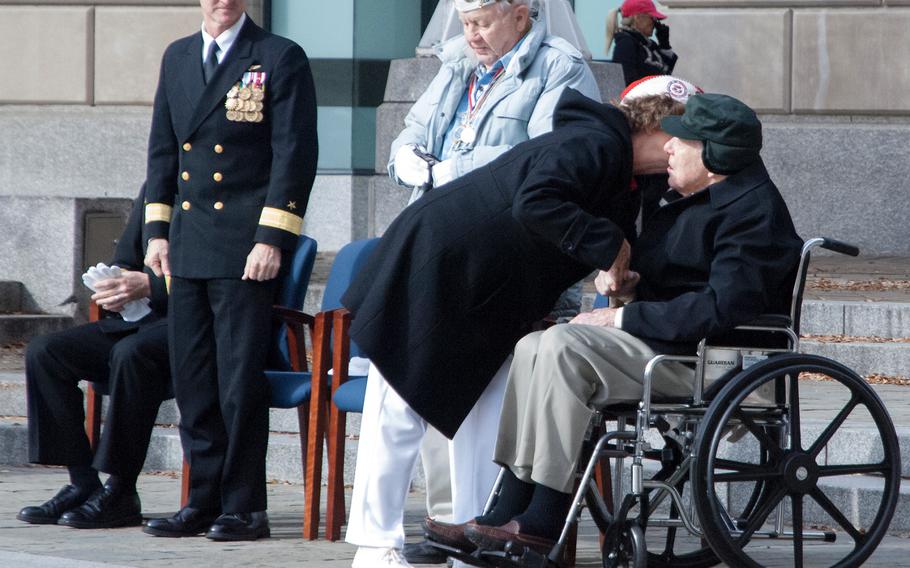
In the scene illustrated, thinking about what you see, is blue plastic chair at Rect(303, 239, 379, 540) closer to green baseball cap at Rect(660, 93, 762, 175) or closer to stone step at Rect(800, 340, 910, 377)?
green baseball cap at Rect(660, 93, 762, 175)

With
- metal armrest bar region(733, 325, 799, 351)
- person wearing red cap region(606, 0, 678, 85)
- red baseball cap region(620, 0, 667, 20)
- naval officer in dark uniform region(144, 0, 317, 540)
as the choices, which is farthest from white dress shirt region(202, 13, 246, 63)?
red baseball cap region(620, 0, 667, 20)

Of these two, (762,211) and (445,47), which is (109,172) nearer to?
(445,47)

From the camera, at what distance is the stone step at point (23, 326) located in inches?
339

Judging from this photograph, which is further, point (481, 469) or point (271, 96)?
point (271, 96)

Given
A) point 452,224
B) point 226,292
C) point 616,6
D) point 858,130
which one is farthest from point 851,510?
point 616,6

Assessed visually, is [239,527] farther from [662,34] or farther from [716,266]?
[662,34]

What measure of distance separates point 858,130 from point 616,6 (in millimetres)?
2023

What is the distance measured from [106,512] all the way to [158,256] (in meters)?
0.84

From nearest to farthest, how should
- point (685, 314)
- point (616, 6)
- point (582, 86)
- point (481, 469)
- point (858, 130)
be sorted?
point (685, 314) < point (481, 469) < point (582, 86) < point (858, 130) < point (616, 6)

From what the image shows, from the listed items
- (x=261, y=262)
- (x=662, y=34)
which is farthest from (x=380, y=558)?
(x=662, y=34)

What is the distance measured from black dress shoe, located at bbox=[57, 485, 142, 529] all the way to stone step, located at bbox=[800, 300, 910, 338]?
3474 millimetres

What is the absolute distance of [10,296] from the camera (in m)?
8.88

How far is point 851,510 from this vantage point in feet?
18.1

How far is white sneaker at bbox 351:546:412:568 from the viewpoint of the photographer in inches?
184
